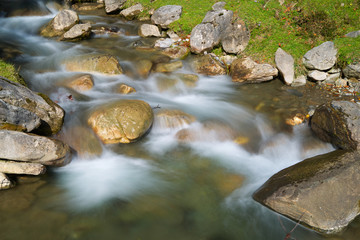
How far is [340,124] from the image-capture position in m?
6.38

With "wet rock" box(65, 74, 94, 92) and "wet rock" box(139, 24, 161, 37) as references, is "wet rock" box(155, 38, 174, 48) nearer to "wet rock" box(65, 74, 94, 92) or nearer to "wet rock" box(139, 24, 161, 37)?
"wet rock" box(139, 24, 161, 37)

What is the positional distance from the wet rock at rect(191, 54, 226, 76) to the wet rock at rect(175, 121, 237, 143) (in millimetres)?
3506

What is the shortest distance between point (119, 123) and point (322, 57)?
8058 millimetres

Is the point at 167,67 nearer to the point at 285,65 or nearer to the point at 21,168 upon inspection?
the point at 285,65

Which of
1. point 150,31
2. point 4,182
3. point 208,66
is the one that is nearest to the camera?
point 4,182

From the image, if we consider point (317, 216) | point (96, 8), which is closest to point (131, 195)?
point (317, 216)

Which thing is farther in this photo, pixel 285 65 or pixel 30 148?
pixel 285 65

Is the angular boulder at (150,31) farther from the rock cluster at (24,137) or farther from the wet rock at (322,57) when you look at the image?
the rock cluster at (24,137)

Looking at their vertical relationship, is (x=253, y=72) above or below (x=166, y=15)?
below

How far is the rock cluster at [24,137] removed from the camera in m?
5.01

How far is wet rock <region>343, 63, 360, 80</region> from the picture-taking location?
363 inches

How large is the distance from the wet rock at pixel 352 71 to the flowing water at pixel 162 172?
7.60ft

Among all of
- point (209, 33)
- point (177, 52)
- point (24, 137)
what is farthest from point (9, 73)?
point (209, 33)

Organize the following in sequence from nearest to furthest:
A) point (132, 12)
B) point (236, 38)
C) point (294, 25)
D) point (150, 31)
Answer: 1. point (236, 38)
2. point (294, 25)
3. point (150, 31)
4. point (132, 12)
